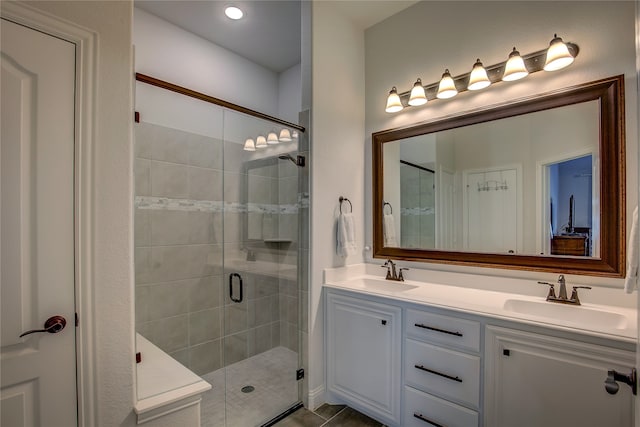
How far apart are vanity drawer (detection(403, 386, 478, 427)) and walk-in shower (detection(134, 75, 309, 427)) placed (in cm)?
85

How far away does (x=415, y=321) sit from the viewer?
184 centimetres

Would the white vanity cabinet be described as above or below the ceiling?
below

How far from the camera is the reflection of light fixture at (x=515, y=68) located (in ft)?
6.19

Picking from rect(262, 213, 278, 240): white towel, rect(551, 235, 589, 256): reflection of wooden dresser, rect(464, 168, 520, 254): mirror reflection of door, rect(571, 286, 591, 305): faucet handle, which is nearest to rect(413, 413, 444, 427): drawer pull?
rect(571, 286, 591, 305): faucet handle

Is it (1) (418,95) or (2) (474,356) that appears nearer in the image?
(2) (474,356)

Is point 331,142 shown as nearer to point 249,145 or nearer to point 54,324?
point 249,145

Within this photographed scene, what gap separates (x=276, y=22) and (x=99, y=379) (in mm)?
2848

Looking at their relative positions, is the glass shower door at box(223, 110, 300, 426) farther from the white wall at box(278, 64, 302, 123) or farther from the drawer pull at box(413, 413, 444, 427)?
the white wall at box(278, 64, 302, 123)

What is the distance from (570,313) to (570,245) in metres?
0.40

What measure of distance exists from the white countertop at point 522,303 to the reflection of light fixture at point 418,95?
4.34 feet

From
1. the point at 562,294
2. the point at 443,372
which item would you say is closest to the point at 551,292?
the point at 562,294

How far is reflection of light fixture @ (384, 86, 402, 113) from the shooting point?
248 cm

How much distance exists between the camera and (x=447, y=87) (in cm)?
220

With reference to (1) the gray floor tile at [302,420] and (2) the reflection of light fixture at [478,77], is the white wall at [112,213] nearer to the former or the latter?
(1) the gray floor tile at [302,420]
